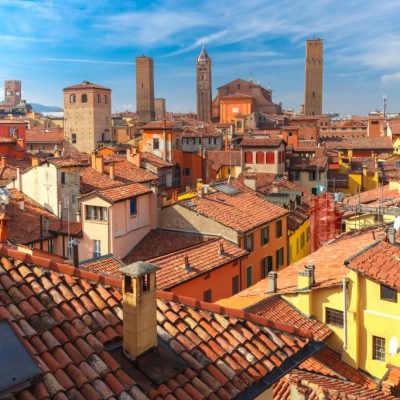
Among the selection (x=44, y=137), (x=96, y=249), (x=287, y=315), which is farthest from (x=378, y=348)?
(x=44, y=137)

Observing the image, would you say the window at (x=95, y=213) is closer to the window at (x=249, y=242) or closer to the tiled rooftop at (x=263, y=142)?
the window at (x=249, y=242)

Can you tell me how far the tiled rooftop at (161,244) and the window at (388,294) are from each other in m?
10.5

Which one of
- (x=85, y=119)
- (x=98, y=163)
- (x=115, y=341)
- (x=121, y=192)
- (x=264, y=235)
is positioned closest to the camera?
(x=115, y=341)

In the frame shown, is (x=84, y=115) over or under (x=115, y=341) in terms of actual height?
over

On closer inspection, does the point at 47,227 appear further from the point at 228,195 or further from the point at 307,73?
the point at 307,73

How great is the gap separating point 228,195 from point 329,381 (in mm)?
16828

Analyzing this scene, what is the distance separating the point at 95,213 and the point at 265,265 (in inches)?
321

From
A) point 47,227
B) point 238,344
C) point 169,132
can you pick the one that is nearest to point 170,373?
point 238,344

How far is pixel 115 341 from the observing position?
5867 millimetres

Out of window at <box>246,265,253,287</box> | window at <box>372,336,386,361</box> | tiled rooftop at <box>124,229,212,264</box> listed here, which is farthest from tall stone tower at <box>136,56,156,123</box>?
window at <box>372,336,386,361</box>

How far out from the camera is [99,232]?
23.7 m

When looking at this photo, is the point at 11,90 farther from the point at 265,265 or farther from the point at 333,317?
the point at 333,317

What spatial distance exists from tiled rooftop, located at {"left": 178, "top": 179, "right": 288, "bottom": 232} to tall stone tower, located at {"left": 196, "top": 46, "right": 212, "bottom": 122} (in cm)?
8281

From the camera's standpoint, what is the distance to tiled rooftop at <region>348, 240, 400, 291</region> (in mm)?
14008
